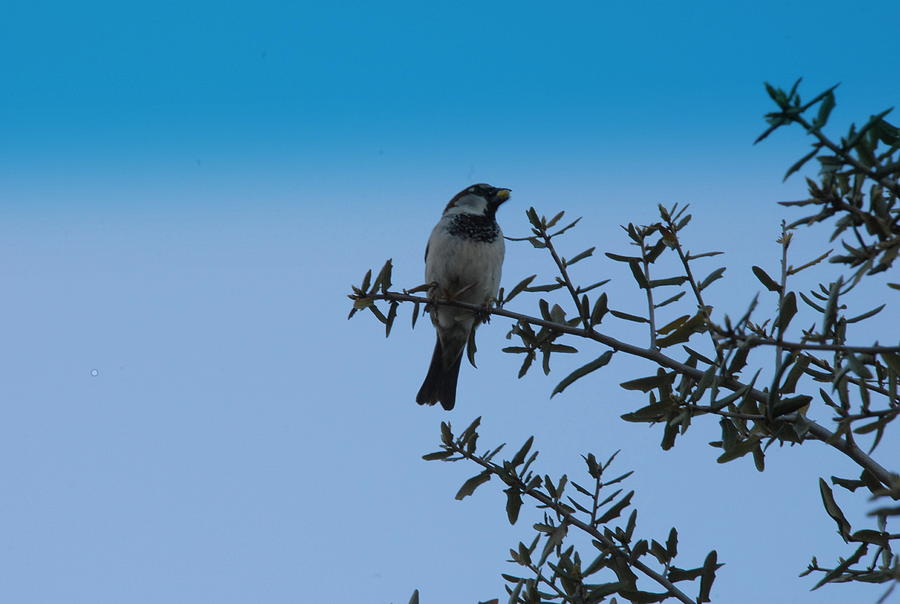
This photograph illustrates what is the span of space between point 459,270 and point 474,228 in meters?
0.24

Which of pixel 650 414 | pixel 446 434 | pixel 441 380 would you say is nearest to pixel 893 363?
pixel 650 414

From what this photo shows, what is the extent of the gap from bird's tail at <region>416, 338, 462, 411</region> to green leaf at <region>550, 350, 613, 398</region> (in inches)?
88.4

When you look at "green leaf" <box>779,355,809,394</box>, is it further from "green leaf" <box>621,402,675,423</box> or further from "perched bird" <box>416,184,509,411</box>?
"perched bird" <box>416,184,509,411</box>

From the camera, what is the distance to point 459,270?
13.5 ft

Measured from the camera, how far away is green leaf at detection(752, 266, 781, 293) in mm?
2354

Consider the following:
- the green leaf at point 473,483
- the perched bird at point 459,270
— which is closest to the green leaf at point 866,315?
the green leaf at point 473,483

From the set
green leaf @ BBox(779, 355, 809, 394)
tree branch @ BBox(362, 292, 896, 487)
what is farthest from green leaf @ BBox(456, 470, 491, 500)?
green leaf @ BBox(779, 355, 809, 394)

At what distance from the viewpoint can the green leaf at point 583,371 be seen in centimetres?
219

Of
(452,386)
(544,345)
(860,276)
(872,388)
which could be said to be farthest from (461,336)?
(860,276)

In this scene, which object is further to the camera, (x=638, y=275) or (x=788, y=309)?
(x=638, y=275)

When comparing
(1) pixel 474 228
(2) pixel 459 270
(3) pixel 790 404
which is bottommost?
(3) pixel 790 404

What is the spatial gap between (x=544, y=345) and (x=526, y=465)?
1.09 feet

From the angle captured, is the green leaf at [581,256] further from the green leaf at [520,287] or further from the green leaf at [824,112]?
the green leaf at [824,112]

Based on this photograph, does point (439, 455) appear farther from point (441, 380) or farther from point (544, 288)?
point (441, 380)
